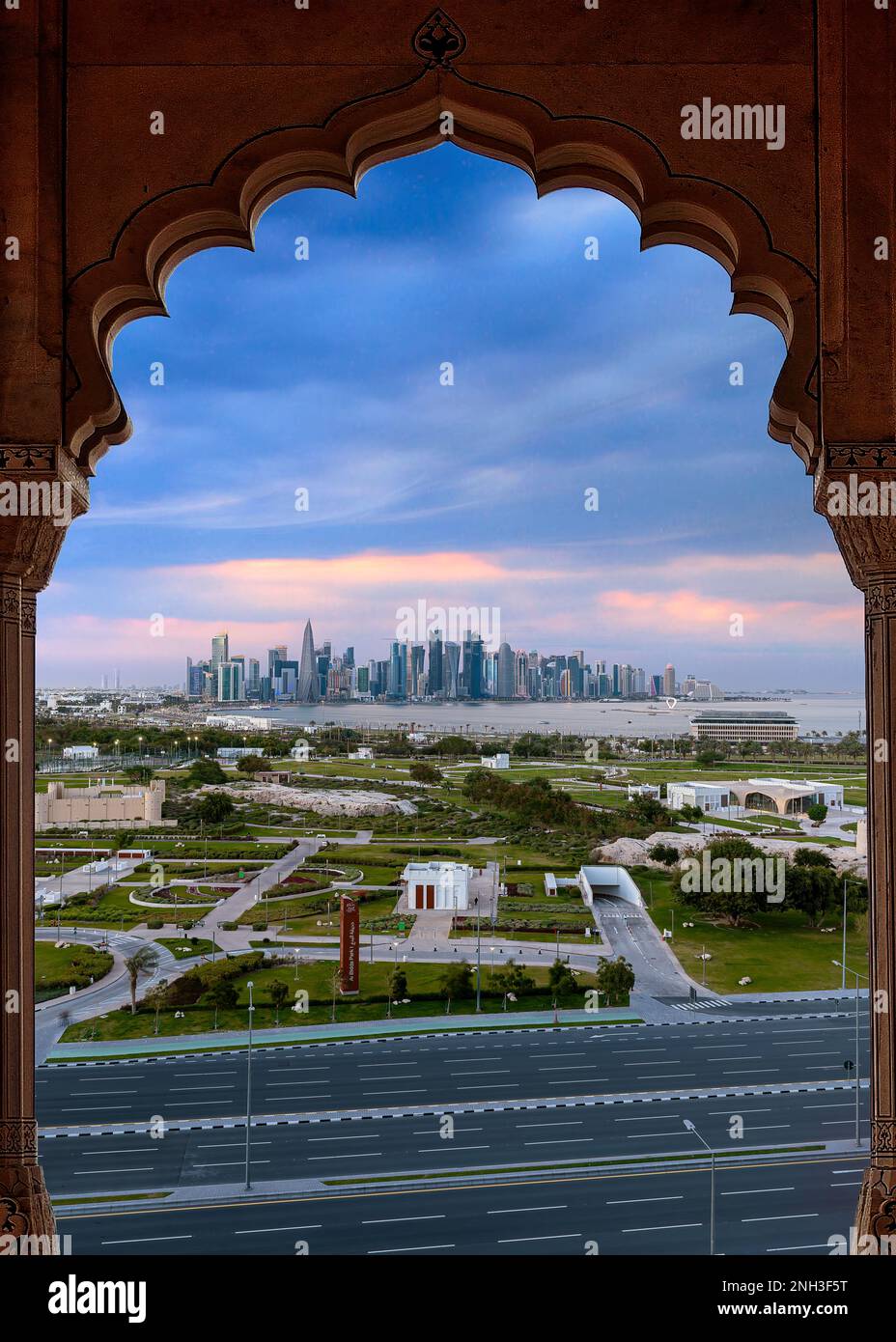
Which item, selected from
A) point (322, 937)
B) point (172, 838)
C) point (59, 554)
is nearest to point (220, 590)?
point (172, 838)

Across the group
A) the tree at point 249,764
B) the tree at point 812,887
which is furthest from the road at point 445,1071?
the tree at point 249,764

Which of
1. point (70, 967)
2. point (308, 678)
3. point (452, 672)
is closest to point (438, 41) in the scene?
point (452, 672)

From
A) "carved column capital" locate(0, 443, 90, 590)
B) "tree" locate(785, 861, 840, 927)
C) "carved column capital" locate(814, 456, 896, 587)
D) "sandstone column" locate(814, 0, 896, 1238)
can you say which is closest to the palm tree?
"tree" locate(785, 861, 840, 927)

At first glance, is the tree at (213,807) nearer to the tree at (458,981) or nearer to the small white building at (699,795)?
the tree at (458,981)

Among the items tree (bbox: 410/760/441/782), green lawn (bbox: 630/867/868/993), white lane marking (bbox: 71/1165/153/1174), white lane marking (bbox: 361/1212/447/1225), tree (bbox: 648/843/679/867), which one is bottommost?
white lane marking (bbox: 71/1165/153/1174)

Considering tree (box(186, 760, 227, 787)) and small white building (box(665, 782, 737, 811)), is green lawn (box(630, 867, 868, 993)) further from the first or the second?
tree (box(186, 760, 227, 787))

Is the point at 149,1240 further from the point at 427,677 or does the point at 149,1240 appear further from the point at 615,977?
the point at 615,977
